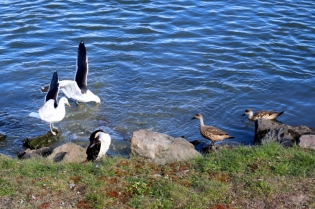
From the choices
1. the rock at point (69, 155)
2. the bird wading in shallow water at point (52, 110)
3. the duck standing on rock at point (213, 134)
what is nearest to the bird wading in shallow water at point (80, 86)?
the bird wading in shallow water at point (52, 110)

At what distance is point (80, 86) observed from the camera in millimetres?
13961

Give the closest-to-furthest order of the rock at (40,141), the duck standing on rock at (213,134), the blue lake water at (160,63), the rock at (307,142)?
the rock at (307,142) < the duck standing on rock at (213,134) < the rock at (40,141) < the blue lake water at (160,63)

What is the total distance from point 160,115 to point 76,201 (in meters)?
6.34

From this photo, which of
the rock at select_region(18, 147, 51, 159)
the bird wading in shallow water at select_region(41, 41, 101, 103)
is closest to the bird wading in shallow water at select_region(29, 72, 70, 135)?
the bird wading in shallow water at select_region(41, 41, 101, 103)

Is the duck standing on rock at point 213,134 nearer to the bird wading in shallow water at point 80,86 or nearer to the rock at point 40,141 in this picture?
the rock at point 40,141

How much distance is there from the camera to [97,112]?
45.3 ft

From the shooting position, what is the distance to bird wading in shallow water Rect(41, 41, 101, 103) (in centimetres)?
1376

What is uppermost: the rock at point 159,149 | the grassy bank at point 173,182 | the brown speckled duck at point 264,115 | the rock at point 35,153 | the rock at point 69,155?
the grassy bank at point 173,182

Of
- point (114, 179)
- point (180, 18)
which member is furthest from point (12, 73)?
point (114, 179)

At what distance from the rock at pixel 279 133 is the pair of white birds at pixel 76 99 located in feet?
10.4

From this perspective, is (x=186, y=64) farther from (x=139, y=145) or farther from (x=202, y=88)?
(x=139, y=145)

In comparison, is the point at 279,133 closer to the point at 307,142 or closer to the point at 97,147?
the point at 307,142

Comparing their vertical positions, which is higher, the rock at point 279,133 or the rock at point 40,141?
the rock at point 279,133

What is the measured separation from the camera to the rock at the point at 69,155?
9.10 meters
